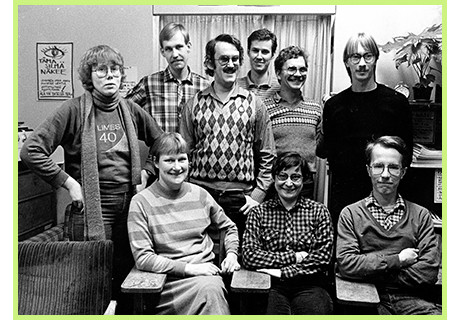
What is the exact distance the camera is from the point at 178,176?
187 centimetres

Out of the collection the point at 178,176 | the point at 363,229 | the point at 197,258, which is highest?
the point at 178,176

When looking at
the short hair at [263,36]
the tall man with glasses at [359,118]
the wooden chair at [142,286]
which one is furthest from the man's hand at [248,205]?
the short hair at [263,36]

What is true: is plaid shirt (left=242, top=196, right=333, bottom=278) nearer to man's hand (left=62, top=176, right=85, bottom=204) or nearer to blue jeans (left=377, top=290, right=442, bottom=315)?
blue jeans (left=377, top=290, right=442, bottom=315)

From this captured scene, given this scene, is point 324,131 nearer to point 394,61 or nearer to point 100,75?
point 394,61

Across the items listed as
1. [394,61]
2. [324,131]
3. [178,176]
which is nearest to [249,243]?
[178,176]

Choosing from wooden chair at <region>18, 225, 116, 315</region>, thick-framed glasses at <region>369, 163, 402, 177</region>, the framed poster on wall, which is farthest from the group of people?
the framed poster on wall

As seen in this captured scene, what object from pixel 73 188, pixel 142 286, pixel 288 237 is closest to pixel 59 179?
pixel 73 188

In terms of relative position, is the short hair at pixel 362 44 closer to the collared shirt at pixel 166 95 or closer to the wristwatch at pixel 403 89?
the wristwatch at pixel 403 89

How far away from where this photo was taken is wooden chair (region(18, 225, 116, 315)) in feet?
6.09

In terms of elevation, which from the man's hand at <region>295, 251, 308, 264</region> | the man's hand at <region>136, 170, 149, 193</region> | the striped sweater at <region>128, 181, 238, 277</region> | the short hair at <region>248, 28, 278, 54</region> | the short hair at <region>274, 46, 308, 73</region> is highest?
the short hair at <region>248, 28, 278, 54</region>

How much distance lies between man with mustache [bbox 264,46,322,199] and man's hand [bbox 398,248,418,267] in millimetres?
455

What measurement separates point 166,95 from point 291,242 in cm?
79

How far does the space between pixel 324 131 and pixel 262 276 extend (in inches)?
26.0

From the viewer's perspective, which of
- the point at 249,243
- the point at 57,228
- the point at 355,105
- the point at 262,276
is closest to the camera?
the point at 262,276
